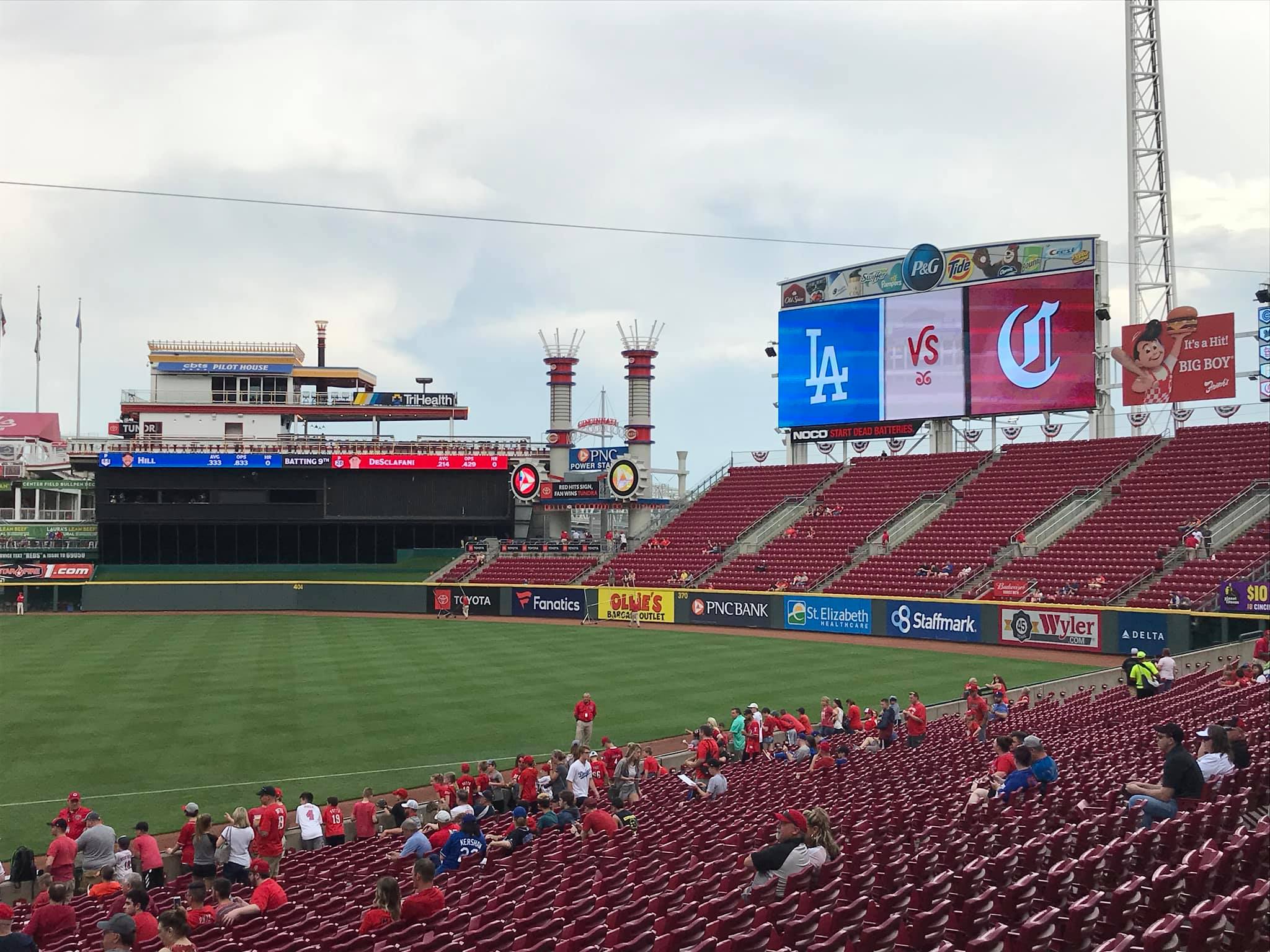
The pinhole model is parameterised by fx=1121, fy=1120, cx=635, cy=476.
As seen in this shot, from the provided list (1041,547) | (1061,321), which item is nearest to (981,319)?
(1061,321)

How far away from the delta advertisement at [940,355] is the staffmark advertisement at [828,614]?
1138cm

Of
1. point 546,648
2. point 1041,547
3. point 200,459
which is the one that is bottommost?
point 546,648

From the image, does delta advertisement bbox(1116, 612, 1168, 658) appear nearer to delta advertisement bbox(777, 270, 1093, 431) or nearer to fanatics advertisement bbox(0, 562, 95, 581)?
delta advertisement bbox(777, 270, 1093, 431)

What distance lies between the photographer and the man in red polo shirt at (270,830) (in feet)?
41.8

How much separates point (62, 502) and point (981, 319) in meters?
63.7

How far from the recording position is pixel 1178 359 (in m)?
42.8

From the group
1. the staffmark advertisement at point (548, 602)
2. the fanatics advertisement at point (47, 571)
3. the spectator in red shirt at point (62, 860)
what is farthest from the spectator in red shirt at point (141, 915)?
the fanatics advertisement at point (47, 571)

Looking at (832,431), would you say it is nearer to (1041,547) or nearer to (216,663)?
(1041,547)

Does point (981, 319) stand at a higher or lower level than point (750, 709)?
higher

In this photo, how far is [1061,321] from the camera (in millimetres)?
45219

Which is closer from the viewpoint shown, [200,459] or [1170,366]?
[1170,366]

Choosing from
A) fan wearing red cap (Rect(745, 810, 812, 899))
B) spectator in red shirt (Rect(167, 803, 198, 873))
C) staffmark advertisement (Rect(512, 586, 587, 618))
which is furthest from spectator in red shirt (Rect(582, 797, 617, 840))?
staffmark advertisement (Rect(512, 586, 587, 618))

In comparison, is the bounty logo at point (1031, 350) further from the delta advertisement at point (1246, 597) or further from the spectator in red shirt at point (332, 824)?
the spectator in red shirt at point (332, 824)

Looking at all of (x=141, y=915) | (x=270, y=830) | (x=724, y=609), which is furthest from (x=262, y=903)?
(x=724, y=609)
